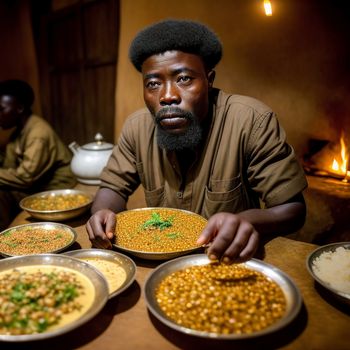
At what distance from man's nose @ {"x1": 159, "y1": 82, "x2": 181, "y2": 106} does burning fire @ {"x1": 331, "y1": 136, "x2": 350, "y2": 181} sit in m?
2.48

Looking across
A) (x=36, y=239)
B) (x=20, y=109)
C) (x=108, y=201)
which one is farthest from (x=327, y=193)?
(x=20, y=109)

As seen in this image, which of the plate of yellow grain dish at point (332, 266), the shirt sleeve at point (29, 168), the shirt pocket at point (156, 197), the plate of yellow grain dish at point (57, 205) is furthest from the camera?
the shirt sleeve at point (29, 168)

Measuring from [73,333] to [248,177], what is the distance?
4.72ft

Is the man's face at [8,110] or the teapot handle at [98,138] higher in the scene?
the man's face at [8,110]

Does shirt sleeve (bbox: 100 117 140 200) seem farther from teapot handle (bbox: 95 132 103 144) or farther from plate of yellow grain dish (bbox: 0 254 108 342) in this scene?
teapot handle (bbox: 95 132 103 144)

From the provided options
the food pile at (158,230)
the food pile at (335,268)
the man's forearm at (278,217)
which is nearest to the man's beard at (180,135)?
the food pile at (158,230)

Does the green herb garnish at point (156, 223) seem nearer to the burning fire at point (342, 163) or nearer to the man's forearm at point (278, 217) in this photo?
the man's forearm at point (278, 217)

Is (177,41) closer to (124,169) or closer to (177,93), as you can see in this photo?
(177,93)

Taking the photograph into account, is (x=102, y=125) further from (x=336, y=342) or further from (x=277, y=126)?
(x=336, y=342)

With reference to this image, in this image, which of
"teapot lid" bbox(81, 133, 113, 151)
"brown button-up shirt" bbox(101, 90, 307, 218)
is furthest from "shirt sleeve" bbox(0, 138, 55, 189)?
"brown button-up shirt" bbox(101, 90, 307, 218)

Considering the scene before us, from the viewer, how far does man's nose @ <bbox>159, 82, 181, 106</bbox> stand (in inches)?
87.0

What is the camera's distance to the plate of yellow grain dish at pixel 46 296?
1185 mm

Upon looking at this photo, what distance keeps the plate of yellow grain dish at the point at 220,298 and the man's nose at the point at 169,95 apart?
38.6 inches

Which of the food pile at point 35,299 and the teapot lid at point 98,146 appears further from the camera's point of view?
the teapot lid at point 98,146
